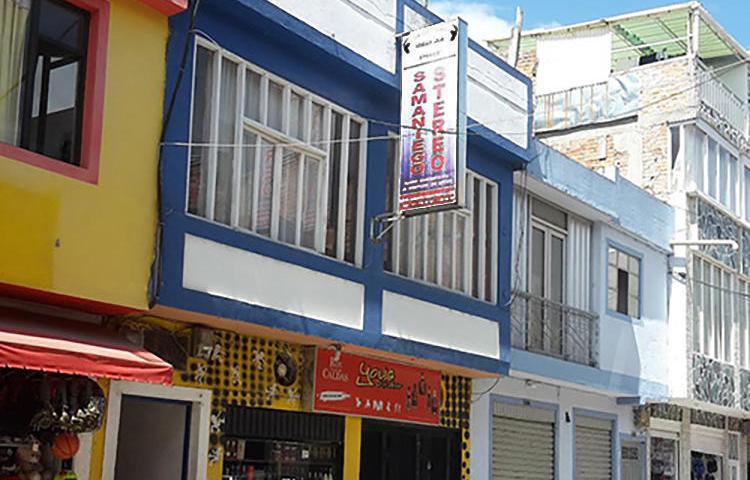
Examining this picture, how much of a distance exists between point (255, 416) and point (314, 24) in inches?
172

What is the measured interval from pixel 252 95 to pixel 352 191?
199cm

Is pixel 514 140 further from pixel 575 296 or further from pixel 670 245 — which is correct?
pixel 670 245

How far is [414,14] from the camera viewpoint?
48.8 ft

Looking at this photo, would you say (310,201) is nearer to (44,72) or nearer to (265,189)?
(265,189)

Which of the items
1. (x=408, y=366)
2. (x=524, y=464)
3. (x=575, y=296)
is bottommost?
(x=524, y=464)

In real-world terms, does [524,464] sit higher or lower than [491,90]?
Answer: lower

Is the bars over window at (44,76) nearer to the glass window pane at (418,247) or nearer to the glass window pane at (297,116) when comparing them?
the glass window pane at (297,116)

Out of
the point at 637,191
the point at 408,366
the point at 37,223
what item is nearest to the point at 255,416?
the point at 408,366

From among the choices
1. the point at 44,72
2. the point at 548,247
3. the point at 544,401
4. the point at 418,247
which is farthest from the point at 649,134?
the point at 44,72

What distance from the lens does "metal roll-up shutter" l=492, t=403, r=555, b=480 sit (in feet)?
57.6

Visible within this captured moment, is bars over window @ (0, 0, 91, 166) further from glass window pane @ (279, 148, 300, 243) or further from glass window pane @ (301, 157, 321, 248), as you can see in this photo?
glass window pane @ (301, 157, 321, 248)

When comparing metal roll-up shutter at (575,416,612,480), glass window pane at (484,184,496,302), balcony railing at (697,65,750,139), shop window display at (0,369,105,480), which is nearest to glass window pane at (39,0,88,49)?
shop window display at (0,369,105,480)

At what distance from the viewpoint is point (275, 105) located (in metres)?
12.9

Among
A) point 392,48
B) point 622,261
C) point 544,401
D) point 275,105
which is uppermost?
point 392,48
